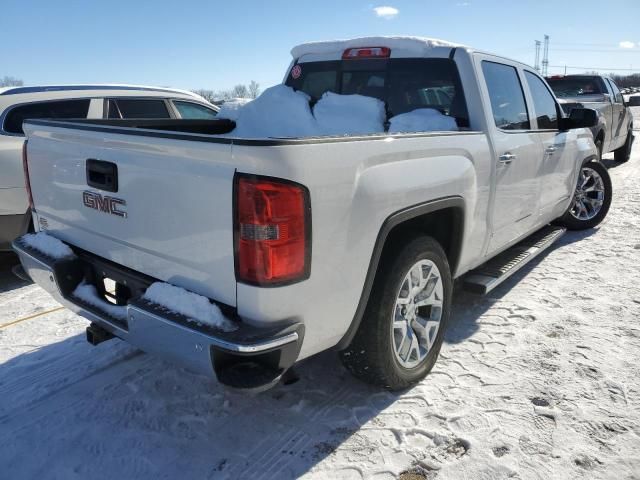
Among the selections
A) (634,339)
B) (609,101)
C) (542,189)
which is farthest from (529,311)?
(609,101)

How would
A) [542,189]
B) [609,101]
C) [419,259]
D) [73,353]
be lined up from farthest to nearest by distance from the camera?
[609,101] < [542,189] < [73,353] < [419,259]

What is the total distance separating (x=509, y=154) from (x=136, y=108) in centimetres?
437

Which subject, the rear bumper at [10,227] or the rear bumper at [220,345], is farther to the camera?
the rear bumper at [10,227]

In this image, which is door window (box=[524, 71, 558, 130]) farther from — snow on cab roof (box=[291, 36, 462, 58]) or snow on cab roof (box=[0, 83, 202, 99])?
snow on cab roof (box=[0, 83, 202, 99])

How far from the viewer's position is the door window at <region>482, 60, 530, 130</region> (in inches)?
143

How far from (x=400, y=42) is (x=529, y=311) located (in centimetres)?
224

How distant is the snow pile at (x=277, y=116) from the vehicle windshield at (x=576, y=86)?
7.93m

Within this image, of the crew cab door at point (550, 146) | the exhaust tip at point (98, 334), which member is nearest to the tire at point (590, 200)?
the crew cab door at point (550, 146)

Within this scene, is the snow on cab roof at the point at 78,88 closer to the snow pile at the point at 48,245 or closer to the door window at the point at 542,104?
the snow pile at the point at 48,245

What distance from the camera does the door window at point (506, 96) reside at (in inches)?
143

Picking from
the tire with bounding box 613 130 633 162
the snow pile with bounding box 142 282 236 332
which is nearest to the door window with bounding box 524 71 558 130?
the snow pile with bounding box 142 282 236 332

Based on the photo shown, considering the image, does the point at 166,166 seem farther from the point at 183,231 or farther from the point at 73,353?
the point at 73,353

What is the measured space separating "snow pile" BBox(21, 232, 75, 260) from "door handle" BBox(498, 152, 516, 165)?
272 centimetres

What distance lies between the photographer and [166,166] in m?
2.16
